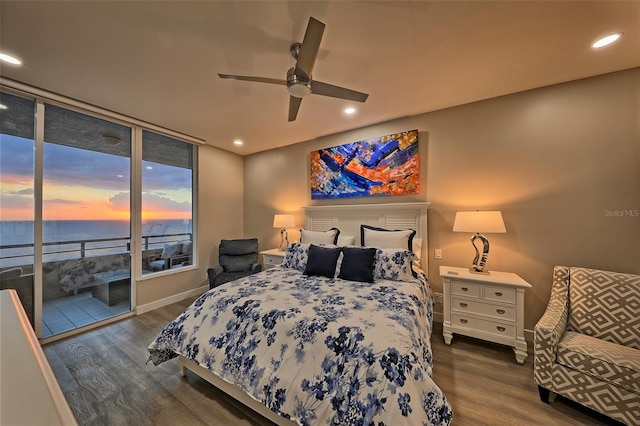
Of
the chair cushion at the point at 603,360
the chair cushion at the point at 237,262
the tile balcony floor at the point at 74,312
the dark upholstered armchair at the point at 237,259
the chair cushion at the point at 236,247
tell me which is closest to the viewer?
the chair cushion at the point at 603,360

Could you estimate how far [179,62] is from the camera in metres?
2.03

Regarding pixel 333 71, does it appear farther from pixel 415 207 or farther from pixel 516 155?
pixel 516 155

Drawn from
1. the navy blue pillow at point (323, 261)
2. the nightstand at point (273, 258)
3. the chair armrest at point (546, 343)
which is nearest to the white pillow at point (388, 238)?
the navy blue pillow at point (323, 261)

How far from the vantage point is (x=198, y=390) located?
1.88 metres

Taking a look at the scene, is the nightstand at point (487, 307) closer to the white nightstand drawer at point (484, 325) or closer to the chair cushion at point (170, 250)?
the white nightstand drawer at point (484, 325)

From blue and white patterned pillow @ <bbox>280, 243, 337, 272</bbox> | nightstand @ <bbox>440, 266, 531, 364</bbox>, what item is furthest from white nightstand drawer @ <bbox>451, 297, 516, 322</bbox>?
blue and white patterned pillow @ <bbox>280, 243, 337, 272</bbox>

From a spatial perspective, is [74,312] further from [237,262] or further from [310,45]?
[310,45]

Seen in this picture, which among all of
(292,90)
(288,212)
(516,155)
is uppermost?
(292,90)

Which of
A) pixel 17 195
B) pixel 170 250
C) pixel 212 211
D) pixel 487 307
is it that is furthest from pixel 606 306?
pixel 17 195

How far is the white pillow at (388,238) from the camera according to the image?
276 centimetres

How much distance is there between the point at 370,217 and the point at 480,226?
4.37 feet

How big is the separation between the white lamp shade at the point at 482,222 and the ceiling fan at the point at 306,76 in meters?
1.66

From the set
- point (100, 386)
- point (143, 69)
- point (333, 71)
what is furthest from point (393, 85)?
point (100, 386)

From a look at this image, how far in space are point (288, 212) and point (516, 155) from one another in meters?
3.29
